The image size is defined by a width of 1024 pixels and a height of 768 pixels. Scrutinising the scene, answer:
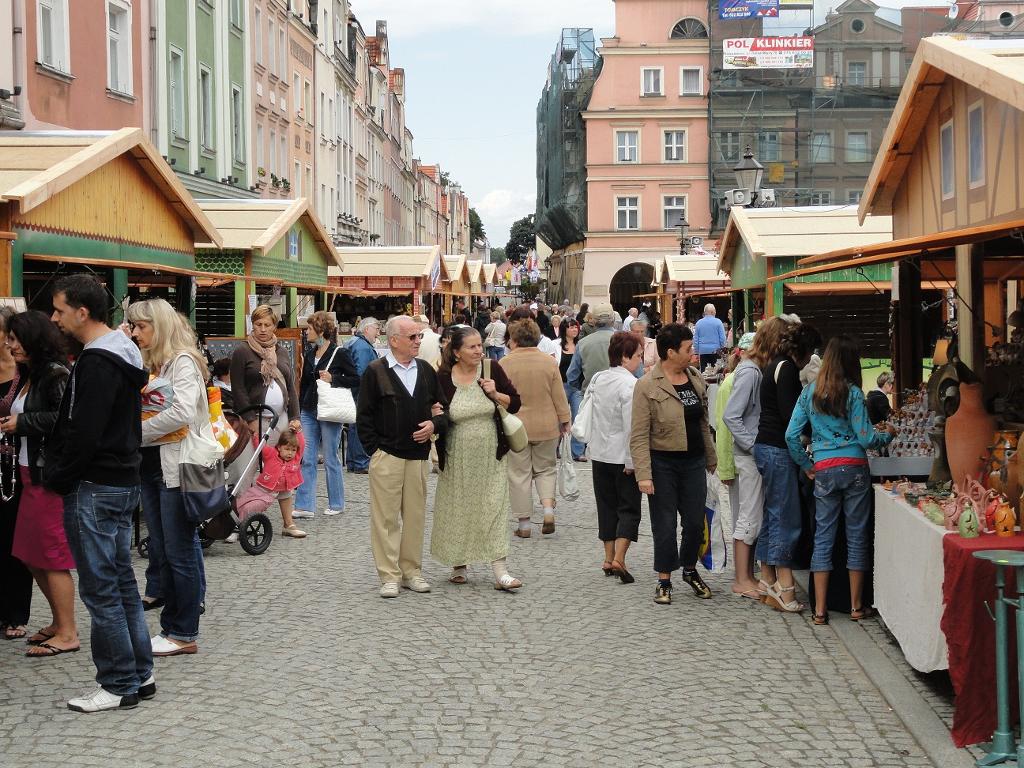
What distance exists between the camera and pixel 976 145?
9.91m

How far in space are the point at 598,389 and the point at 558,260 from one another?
232 feet

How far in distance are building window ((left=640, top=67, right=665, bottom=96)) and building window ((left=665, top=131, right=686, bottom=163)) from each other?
1.93 m

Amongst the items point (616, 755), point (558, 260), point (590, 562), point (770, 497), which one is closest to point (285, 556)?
point (590, 562)

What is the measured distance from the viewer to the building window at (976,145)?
32.1 feet

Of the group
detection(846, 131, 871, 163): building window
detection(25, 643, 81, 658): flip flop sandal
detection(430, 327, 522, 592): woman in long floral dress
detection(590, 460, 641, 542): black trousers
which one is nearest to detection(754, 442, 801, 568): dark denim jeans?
detection(590, 460, 641, 542): black trousers

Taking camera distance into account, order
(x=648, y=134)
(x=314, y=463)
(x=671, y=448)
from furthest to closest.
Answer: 1. (x=648, y=134)
2. (x=314, y=463)
3. (x=671, y=448)

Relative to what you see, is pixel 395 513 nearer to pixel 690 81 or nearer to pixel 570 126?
pixel 690 81

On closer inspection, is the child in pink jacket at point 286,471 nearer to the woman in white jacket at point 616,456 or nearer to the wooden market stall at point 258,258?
the woman in white jacket at point 616,456

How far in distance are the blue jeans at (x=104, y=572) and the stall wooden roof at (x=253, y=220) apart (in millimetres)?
12522

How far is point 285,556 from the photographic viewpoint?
1043cm

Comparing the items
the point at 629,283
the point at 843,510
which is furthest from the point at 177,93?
the point at 629,283

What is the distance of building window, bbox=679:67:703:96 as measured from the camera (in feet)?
201

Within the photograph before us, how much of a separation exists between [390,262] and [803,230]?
13.6m

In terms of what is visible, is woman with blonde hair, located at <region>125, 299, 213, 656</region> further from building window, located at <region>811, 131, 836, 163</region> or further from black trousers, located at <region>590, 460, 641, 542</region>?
building window, located at <region>811, 131, 836, 163</region>
